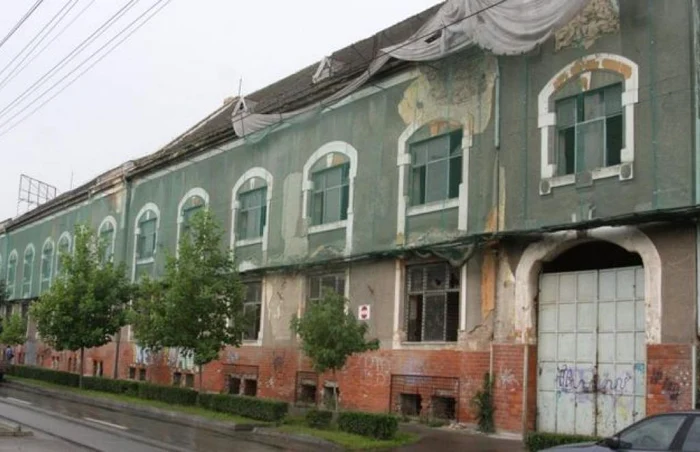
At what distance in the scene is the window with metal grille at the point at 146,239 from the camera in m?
37.8

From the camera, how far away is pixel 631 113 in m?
17.0

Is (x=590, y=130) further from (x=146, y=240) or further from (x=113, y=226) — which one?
(x=113, y=226)

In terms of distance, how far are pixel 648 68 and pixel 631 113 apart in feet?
3.12

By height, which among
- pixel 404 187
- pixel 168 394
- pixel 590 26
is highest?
pixel 590 26

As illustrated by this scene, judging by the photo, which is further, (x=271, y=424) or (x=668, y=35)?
(x=271, y=424)

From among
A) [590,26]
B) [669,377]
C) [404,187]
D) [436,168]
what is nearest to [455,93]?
[436,168]

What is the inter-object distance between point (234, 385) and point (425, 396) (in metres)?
10.2

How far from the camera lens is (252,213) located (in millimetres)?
30234

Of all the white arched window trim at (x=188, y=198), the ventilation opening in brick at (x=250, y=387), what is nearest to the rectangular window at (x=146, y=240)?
the white arched window trim at (x=188, y=198)

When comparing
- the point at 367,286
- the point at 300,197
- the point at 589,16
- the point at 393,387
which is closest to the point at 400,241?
the point at 367,286

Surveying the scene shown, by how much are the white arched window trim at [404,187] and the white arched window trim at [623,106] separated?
2448 millimetres

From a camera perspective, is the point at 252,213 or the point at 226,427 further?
the point at 252,213

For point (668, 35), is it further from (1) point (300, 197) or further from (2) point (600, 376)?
(1) point (300, 197)

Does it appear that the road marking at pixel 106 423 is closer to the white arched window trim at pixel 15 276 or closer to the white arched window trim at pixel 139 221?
the white arched window trim at pixel 139 221
